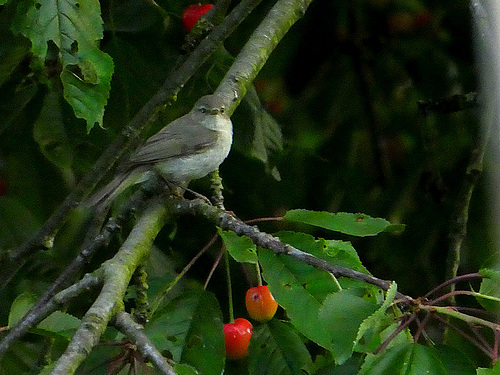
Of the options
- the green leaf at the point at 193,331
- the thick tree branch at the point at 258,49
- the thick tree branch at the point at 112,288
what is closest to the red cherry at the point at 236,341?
the green leaf at the point at 193,331

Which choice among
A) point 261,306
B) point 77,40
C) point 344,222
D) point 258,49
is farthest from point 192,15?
point 344,222

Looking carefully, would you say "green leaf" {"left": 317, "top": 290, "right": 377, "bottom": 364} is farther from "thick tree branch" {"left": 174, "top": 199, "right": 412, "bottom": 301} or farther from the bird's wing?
the bird's wing

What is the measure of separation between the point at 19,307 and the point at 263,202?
6.13 ft

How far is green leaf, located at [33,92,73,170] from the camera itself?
313cm

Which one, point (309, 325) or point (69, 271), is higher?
point (309, 325)

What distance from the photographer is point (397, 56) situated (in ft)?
17.3

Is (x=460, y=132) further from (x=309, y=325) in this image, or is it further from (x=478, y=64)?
(x=309, y=325)

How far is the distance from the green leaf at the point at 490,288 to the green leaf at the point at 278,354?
0.71 metres

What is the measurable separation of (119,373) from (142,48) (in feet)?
5.58

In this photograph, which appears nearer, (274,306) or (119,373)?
(119,373)

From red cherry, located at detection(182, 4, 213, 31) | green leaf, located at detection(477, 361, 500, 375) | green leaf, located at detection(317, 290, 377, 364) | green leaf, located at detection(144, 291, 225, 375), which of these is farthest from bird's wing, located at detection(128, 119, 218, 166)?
green leaf, located at detection(477, 361, 500, 375)

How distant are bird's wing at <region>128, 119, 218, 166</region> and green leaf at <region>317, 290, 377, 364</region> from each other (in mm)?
1749

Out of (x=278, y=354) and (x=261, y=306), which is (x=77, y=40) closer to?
(x=261, y=306)

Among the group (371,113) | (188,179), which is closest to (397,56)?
(371,113)
